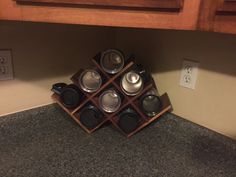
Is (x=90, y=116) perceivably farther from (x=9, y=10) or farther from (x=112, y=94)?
(x=9, y=10)

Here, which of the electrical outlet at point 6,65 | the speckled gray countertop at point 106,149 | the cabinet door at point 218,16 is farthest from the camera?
the electrical outlet at point 6,65

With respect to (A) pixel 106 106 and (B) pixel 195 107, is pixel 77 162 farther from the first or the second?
(B) pixel 195 107

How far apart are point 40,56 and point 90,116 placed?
1.04ft

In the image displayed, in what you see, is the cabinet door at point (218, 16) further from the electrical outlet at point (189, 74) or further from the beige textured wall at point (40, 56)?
the beige textured wall at point (40, 56)

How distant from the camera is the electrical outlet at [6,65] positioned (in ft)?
2.84

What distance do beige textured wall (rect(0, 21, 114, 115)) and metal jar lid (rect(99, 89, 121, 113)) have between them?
249 millimetres

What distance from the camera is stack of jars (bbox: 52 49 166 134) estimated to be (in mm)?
878

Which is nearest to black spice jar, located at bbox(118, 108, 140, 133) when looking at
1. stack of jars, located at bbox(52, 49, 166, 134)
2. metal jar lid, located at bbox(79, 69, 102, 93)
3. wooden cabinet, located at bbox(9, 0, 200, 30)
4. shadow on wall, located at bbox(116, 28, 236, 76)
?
stack of jars, located at bbox(52, 49, 166, 134)

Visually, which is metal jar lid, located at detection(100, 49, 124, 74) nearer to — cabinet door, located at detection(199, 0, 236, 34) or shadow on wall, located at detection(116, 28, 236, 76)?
shadow on wall, located at detection(116, 28, 236, 76)

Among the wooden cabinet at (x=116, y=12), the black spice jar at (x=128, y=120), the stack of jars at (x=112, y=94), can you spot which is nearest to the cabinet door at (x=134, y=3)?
the wooden cabinet at (x=116, y=12)

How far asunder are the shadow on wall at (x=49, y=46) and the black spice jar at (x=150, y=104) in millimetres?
368

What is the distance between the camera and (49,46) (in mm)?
965

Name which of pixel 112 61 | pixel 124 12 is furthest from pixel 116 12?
pixel 112 61

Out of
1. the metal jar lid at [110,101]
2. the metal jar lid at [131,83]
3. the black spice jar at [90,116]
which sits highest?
the metal jar lid at [131,83]
